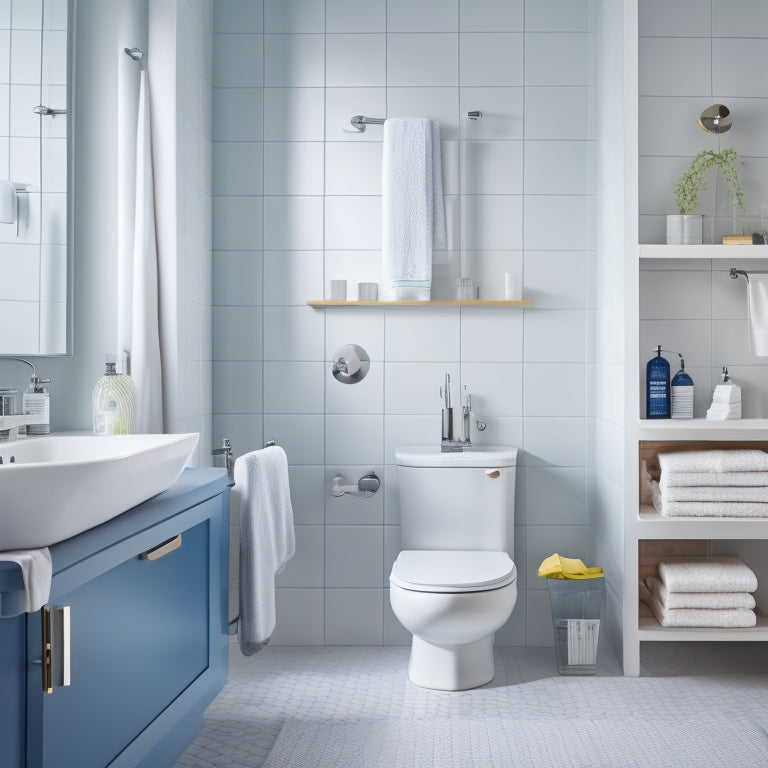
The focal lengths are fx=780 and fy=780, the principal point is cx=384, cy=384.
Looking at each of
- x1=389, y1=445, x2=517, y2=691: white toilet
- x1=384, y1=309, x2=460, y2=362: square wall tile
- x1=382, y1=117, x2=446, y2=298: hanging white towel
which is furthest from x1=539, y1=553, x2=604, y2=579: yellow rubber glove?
x1=382, y1=117, x2=446, y2=298: hanging white towel

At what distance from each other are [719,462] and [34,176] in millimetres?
2081

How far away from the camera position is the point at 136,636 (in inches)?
56.1

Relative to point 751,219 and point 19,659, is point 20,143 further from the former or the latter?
point 751,219

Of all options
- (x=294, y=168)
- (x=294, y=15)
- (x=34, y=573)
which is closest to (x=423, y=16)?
(x=294, y=15)

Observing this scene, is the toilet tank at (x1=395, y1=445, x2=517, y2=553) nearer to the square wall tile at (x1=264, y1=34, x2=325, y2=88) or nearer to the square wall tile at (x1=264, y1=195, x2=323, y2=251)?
the square wall tile at (x1=264, y1=195, x2=323, y2=251)

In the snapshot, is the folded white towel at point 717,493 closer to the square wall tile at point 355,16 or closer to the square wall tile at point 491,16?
the square wall tile at point 491,16

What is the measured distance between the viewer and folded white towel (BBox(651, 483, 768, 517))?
7.75 ft

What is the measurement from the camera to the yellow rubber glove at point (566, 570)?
8.30 feet

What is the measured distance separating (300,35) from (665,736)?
8.27 feet

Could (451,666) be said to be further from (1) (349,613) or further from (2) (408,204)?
(2) (408,204)

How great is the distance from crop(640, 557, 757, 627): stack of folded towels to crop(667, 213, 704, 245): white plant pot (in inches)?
40.4

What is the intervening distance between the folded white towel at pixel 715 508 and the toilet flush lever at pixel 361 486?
96 centimetres

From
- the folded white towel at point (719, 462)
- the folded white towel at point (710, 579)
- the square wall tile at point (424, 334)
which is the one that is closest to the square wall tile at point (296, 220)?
the square wall tile at point (424, 334)

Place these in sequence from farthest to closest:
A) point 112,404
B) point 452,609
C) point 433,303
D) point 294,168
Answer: point 294,168 → point 433,303 → point 452,609 → point 112,404
